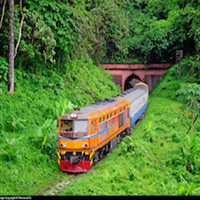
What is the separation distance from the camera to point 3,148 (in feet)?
34.2

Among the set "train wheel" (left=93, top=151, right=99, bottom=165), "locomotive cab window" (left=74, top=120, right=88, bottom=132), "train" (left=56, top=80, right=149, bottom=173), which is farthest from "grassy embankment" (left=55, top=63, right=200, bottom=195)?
"locomotive cab window" (left=74, top=120, right=88, bottom=132)

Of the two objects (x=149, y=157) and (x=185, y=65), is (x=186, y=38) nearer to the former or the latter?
(x=185, y=65)

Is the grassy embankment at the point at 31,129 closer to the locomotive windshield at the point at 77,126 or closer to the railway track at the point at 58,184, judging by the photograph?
the railway track at the point at 58,184

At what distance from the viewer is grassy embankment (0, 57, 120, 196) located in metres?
9.47

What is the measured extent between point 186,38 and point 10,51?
25.3 metres

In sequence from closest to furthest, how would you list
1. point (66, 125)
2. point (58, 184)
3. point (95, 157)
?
point (58, 184) < point (66, 125) < point (95, 157)

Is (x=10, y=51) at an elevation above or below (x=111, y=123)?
above

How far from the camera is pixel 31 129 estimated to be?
12.6 metres

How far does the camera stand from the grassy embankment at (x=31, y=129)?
31.1 ft

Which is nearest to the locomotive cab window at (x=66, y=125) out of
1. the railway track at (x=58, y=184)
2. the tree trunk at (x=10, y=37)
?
the railway track at (x=58, y=184)

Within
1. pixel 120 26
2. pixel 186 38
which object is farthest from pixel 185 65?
pixel 120 26

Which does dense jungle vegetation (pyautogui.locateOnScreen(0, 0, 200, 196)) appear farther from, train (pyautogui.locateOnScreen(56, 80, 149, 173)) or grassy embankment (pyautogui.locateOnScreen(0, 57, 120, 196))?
train (pyautogui.locateOnScreen(56, 80, 149, 173))

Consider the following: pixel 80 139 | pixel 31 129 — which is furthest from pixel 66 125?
pixel 31 129

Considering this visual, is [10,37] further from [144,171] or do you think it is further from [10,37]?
[144,171]
